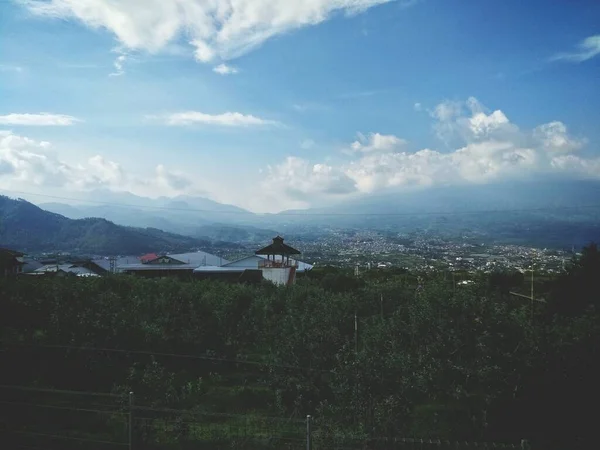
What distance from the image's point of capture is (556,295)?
53.4ft

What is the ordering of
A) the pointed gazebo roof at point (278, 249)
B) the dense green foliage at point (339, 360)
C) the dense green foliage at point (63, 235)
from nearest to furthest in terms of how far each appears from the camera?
the dense green foliage at point (339, 360)
the pointed gazebo roof at point (278, 249)
the dense green foliage at point (63, 235)

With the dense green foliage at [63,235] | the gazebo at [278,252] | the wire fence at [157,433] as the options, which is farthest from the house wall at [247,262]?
the dense green foliage at [63,235]

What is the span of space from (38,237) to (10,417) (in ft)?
178

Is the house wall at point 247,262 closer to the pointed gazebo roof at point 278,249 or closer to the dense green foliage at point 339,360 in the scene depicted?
the pointed gazebo roof at point 278,249

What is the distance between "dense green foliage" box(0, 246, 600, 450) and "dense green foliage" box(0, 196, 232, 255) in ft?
145

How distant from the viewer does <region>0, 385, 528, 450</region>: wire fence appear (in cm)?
697

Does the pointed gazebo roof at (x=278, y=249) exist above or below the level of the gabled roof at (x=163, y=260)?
above

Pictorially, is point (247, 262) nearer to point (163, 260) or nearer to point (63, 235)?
point (163, 260)

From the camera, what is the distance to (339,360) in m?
9.27

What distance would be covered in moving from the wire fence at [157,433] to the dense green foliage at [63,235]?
47670mm

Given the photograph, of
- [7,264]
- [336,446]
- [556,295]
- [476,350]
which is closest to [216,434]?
[336,446]

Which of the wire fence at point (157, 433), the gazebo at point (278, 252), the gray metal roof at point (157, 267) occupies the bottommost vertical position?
the wire fence at point (157, 433)

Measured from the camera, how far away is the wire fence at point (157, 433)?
6973 mm

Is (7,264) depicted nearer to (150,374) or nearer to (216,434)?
(150,374)
